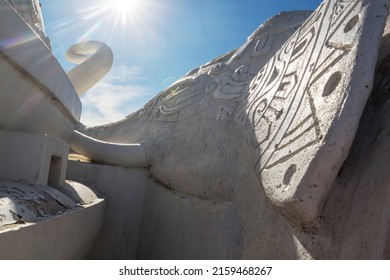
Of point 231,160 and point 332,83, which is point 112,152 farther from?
point 332,83

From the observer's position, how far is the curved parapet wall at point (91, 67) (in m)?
6.31

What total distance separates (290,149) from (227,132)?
3.77ft

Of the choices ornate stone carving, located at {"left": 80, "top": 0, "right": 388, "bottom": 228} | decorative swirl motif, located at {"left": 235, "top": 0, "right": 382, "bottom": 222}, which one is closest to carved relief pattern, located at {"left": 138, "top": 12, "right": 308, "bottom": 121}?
ornate stone carving, located at {"left": 80, "top": 0, "right": 388, "bottom": 228}

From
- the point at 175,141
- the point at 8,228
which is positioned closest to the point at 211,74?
the point at 175,141

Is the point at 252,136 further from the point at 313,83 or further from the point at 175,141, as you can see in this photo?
the point at 175,141

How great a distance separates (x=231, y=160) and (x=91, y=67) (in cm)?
470

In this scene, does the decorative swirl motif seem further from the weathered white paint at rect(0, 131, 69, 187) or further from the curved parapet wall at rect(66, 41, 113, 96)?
the curved parapet wall at rect(66, 41, 113, 96)

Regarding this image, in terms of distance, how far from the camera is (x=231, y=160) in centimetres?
251

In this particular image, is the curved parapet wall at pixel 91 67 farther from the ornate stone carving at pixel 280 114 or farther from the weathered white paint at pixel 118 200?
the weathered white paint at pixel 118 200

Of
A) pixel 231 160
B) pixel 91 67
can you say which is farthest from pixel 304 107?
pixel 91 67

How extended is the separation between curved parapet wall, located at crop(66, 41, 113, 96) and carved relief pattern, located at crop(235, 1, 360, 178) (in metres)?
4.60

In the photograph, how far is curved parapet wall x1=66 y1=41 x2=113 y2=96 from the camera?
20.7 ft

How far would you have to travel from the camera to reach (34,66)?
2.03 m

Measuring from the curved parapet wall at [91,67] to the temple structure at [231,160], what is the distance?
2899mm
